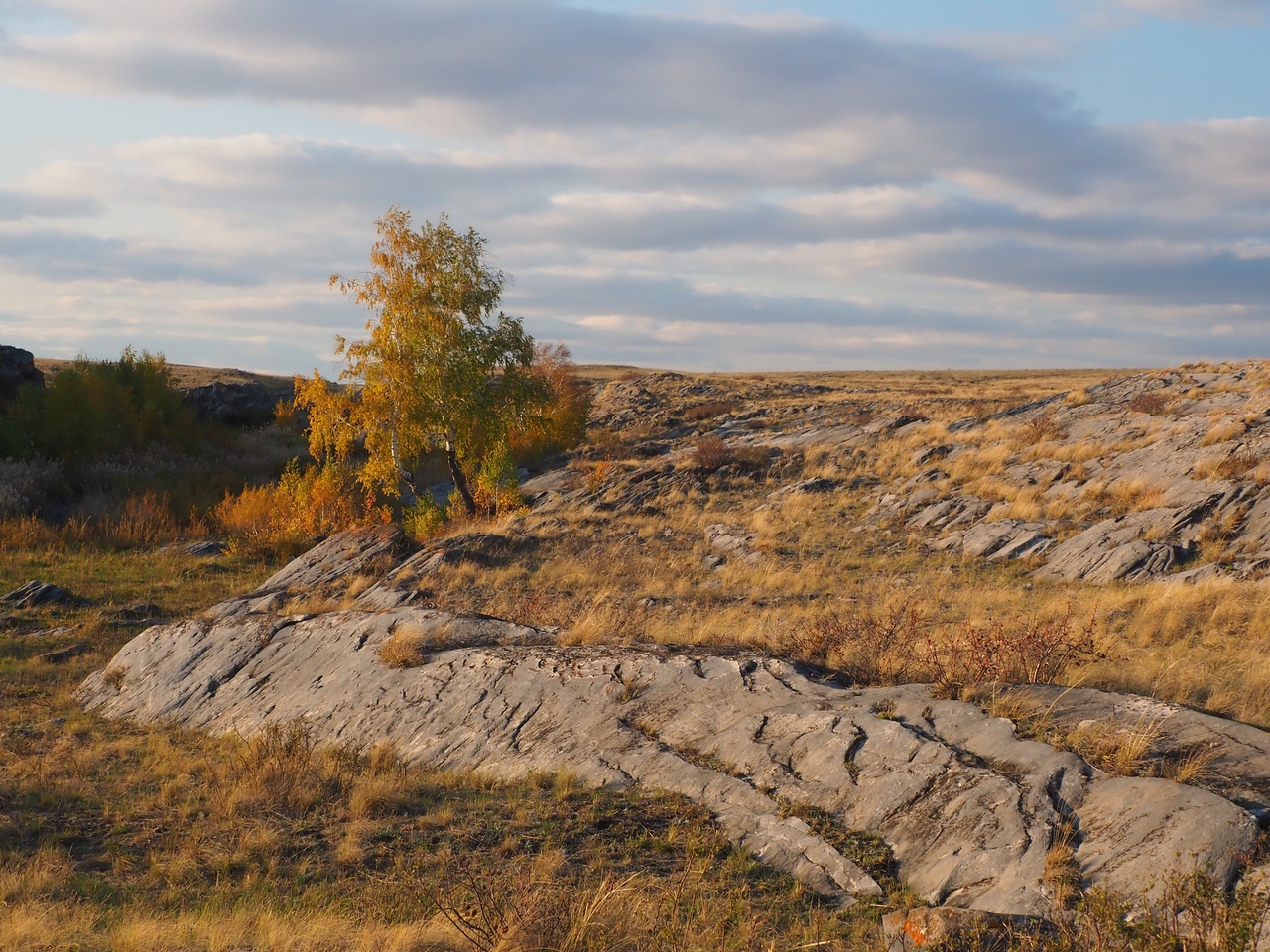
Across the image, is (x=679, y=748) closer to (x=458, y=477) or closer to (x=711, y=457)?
(x=458, y=477)

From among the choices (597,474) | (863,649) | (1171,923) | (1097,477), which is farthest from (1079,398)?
(1171,923)

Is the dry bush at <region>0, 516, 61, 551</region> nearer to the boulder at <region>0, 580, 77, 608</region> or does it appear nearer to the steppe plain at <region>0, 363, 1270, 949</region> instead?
the steppe plain at <region>0, 363, 1270, 949</region>

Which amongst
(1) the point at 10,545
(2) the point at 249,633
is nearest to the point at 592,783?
(2) the point at 249,633

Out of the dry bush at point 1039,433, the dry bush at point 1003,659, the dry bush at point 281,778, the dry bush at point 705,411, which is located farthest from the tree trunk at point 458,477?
the dry bush at point 705,411

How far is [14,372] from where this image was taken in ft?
121

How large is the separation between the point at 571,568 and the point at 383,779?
11.4m

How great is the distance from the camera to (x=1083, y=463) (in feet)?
77.8

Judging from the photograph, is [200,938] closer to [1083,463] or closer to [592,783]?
[592,783]

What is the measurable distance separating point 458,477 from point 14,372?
22685mm

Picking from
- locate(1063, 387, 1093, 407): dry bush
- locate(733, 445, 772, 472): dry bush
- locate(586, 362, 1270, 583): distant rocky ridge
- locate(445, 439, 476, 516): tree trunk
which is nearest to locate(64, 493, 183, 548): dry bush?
locate(445, 439, 476, 516): tree trunk

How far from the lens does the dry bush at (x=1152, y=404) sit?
2769 cm

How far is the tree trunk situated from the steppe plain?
703cm

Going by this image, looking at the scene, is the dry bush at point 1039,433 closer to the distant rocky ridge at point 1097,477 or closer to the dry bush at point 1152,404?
the distant rocky ridge at point 1097,477

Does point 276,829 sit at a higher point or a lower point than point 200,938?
lower
